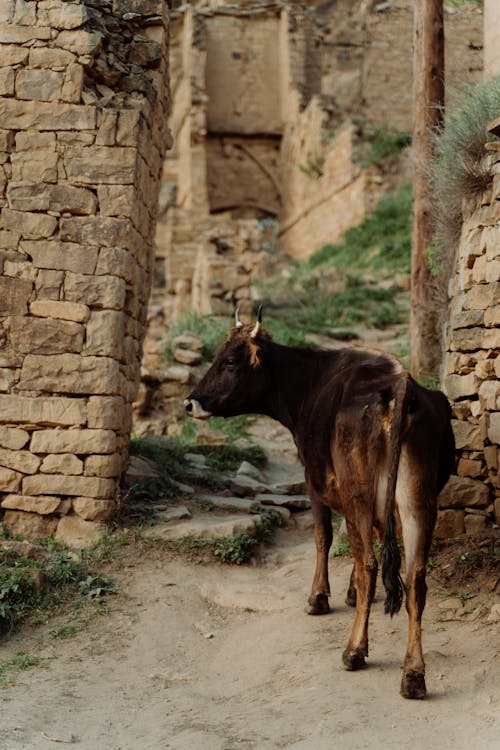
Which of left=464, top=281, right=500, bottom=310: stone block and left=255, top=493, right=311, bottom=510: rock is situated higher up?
left=464, top=281, right=500, bottom=310: stone block

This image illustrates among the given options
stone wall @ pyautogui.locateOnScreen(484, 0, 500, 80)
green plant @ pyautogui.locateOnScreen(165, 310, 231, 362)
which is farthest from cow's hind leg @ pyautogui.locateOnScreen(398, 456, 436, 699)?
green plant @ pyautogui.locateOnScreen(165, 310, 231, 362)

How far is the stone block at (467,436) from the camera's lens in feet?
19.7

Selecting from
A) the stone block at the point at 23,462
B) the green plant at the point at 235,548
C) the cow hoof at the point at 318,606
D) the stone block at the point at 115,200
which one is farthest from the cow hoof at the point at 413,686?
the stone block at the point at 115,200

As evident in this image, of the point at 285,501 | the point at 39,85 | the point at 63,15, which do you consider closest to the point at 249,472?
the point at 285,501


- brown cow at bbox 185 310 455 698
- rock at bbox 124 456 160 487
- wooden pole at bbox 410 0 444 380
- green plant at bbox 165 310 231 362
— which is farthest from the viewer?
green plant at bbox 165 310 231 362

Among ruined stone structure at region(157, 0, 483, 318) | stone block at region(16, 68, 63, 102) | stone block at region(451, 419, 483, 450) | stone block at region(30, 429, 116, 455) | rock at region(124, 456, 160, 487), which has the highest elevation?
ruined stone structure at region(157, 0, 483, 318)

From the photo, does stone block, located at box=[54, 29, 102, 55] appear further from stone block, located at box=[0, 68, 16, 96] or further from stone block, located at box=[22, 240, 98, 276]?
stone block, located at box=[22, 240, 98, 276]

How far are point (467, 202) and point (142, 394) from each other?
5.71 meters

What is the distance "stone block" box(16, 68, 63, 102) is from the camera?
22.5 ft

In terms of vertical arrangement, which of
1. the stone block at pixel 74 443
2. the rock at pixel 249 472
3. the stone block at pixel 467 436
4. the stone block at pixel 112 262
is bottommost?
the rock at pixel 249 472

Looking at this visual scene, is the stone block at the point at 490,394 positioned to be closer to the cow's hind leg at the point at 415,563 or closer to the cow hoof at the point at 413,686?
the cow's hind leg at the point at 415,563

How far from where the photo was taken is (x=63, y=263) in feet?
22.2

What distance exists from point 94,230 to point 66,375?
1.23m

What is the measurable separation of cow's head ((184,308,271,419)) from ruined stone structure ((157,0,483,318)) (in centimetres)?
1260
